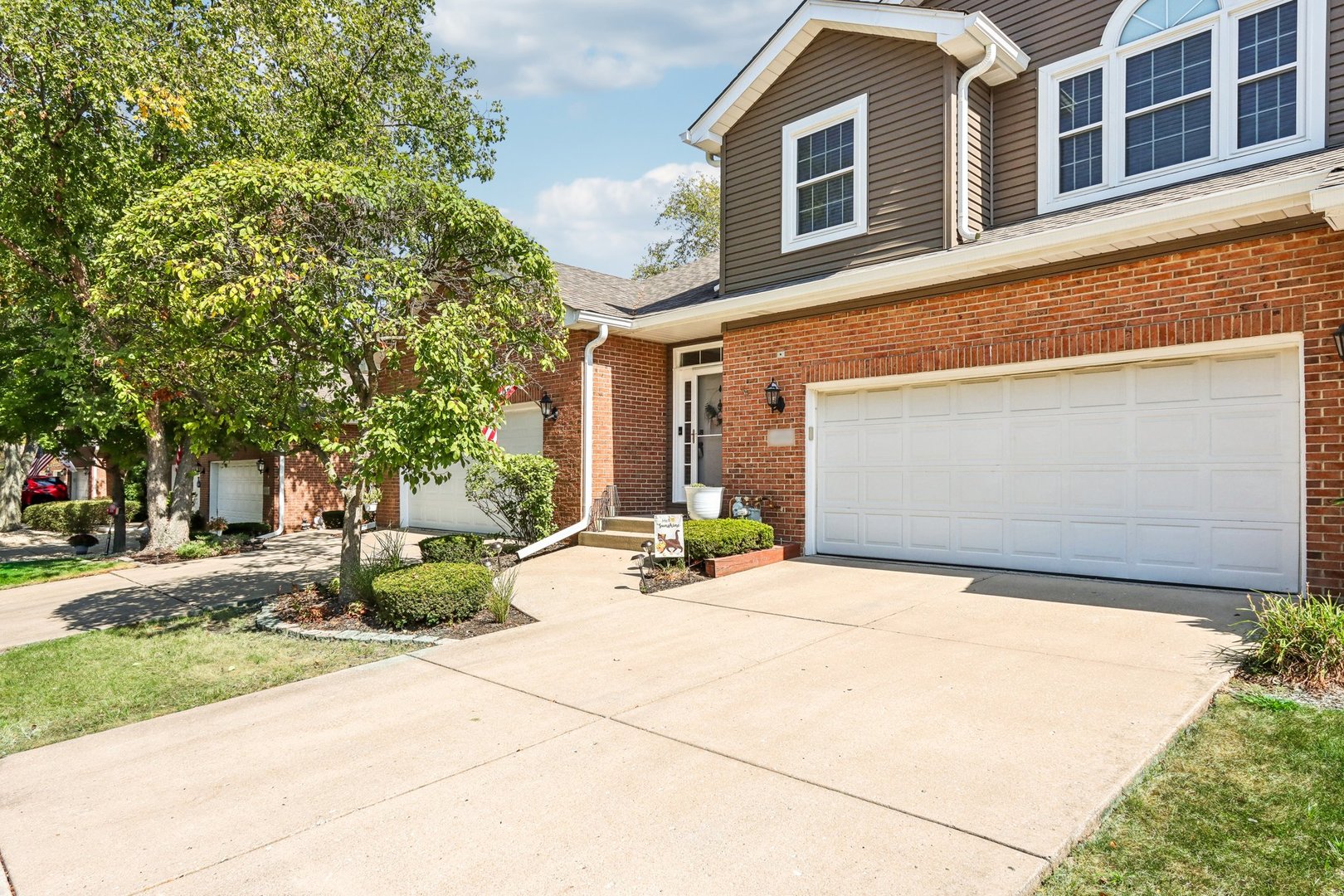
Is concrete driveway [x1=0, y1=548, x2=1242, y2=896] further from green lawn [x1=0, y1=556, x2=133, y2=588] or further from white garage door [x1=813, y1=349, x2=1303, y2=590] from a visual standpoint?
green lawn [x1=0, y1=556, x2=133, y2=588]

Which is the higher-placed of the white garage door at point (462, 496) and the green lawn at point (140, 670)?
the white garage door at point (462, 496)

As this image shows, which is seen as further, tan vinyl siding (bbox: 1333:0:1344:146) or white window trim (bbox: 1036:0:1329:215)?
white window trim (bbox: 1036:0:1329:215)

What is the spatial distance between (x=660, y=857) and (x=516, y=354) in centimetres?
586

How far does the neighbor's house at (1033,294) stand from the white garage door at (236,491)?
11.1 metres

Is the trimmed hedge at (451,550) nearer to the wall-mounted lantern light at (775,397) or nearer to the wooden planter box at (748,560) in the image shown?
the wooden planter box at (748,560)

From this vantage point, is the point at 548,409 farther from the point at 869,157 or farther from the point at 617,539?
the point at 869,157

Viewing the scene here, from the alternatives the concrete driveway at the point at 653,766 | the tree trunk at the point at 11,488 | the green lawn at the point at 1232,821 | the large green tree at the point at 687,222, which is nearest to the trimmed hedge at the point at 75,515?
the tree trunk at the point at 11,488

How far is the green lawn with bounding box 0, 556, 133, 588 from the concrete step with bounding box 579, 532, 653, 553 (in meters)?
7.40

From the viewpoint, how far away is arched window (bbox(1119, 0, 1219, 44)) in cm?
768

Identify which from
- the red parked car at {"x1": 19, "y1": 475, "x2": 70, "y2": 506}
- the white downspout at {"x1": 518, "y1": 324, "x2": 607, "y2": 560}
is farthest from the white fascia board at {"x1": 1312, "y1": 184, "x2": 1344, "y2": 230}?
the red parked car at {"x1": 19, "y1": 475, "x2": 70, "y2": 506}

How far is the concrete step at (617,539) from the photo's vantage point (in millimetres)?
10430

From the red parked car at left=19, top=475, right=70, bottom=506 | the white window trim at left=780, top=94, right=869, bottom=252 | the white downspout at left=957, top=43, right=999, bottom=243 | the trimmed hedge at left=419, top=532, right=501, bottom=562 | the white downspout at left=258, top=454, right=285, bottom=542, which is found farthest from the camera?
the red parked car at left=19, top=475, right=70, bottom=506

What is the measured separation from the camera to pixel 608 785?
3.39 m

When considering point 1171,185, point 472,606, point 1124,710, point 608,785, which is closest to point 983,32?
point 1171,185
